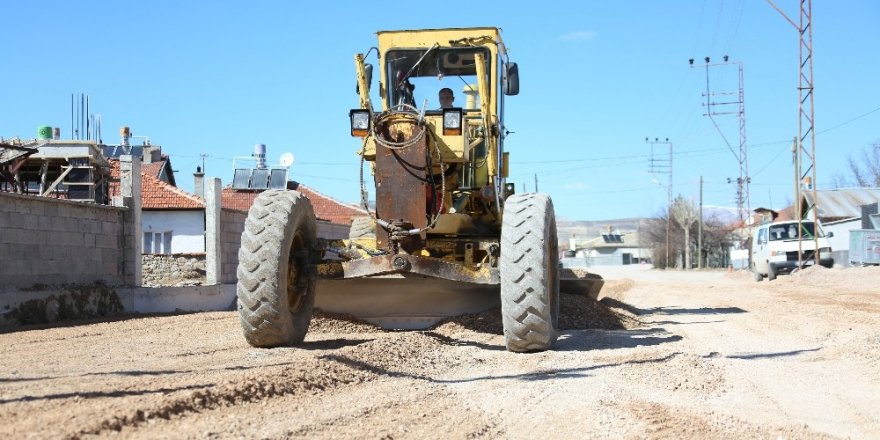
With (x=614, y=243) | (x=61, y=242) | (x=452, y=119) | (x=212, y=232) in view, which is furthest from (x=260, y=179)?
(x=614, y=243)

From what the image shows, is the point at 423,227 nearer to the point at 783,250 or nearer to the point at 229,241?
the point at 229,241

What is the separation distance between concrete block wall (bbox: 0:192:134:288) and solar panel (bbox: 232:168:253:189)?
25271mm

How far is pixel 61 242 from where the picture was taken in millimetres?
14633

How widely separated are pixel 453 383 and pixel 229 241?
1351 cm

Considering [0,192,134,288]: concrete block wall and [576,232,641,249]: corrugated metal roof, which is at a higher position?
[0,192,134,288]: concrete block wall

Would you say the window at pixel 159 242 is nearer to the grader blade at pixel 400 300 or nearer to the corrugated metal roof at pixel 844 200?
the grader blade at pixel 400 300

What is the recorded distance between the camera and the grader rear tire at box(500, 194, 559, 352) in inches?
330

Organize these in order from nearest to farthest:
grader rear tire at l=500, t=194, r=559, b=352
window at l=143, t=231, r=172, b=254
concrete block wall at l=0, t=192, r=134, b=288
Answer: grader rear tire at l=500, t=194, r=559, b=352
concrete block wall at l=0, t=192, r=134, b=288
window at l=143, t=231, r=172, b=254

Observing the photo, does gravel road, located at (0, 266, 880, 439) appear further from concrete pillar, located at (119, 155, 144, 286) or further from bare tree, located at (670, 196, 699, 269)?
bare tree, located at (670, 196, 699, 269)

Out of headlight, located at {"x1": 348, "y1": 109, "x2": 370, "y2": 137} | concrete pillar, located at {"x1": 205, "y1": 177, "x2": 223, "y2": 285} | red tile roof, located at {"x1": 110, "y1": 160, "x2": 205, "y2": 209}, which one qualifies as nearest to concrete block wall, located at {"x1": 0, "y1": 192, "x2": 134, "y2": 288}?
concrete pillar, located at {"x1": 205, "y1": 177, "x2": 223, "y2": 285}

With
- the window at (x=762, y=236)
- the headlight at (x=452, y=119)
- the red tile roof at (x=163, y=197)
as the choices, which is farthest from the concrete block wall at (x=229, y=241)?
the window at (x=762, y=236)

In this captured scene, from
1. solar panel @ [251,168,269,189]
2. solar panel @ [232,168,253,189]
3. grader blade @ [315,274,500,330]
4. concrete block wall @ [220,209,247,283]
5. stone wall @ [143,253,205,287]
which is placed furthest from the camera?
solar panel @ [232,168,253,189]

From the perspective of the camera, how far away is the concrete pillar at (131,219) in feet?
55.3

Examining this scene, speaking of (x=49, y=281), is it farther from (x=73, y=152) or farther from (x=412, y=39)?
(x=73, y=152)
